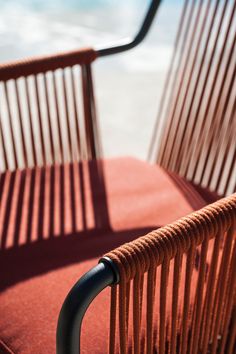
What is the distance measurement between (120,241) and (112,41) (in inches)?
75.0

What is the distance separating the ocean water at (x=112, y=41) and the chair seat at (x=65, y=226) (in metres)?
0.76

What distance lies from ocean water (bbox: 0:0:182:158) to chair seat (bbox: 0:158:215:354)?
2.51 feet

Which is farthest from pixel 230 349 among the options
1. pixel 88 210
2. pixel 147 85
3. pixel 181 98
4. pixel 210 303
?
pixel 147 85

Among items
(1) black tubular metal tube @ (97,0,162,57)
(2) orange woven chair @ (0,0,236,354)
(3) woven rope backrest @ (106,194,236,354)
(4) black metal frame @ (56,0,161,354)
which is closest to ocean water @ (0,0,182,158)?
(1) black tubular metal tube @ (97,0,162,57)

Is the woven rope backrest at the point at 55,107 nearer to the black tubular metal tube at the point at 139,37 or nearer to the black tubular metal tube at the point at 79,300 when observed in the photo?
the black tubular metal tube at the point at 139,37

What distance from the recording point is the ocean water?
2.78 metres

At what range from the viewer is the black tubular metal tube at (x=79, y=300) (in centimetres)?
67

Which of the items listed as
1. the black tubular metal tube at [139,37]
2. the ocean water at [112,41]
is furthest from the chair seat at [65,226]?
the ocean water at [112,41]

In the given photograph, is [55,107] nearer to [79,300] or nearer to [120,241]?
[120,241]

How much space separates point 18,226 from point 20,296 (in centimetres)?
22

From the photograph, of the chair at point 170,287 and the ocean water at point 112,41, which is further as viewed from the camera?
the ocean water at point 112,41

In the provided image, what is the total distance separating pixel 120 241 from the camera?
113 centimetres

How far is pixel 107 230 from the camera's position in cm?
118

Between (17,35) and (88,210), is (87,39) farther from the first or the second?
(88,210)
